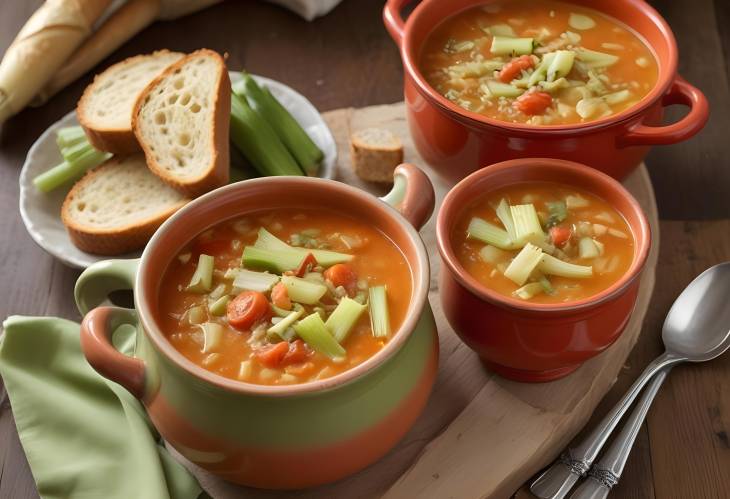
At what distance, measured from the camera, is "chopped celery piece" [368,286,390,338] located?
1.79 meters

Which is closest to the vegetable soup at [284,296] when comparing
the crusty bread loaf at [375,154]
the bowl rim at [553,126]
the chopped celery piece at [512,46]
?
the bowl rim at [553,126]

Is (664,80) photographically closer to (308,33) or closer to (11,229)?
(308,33)

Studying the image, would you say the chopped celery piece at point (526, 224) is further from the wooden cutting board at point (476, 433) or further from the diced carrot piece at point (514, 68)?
the diced carrot piece at point (514, 68)

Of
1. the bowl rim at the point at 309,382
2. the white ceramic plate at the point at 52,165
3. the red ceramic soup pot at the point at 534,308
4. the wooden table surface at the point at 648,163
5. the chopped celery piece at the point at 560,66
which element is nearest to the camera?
the bowl rim at the point at 309,382

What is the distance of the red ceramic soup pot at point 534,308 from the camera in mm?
1885

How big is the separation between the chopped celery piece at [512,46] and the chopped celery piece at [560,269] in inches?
29.9

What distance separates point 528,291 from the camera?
1.92 m

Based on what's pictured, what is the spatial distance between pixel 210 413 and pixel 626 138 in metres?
1.17

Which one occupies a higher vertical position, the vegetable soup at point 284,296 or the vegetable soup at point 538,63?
the vegetable soup at point 284,296

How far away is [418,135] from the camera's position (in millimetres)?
2475

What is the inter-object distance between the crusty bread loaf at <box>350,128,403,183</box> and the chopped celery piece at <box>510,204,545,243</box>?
55 centimetres

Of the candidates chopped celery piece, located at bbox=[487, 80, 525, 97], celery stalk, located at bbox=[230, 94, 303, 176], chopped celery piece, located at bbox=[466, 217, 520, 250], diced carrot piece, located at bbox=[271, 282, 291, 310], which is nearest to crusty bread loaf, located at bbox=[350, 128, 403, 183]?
celery stalk, located at bbox=[230, 94, 303, 176]

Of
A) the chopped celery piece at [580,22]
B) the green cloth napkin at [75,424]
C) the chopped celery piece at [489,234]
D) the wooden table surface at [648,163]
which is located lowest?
the wooden table surface at [648,163]

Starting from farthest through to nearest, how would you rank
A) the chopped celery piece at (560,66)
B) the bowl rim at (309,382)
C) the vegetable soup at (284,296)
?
the chopped celery piece at (560,66)
the vegetable soup at (284,296)
the bowl rim at (309,382)
